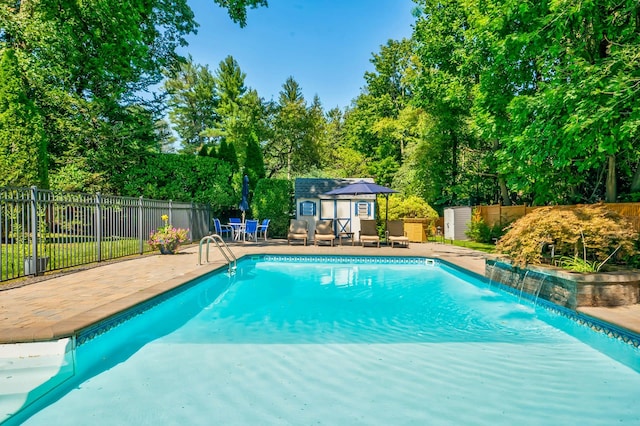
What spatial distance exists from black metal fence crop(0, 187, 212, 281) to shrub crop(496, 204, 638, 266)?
8.17 metres

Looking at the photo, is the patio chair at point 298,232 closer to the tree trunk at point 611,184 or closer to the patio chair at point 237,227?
the patio chair at point 237,227

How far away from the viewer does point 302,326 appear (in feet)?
17.2

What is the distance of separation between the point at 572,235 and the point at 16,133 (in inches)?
556

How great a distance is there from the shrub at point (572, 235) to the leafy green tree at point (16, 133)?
12925 millimetres

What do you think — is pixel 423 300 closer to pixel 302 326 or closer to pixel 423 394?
pixel 302 326

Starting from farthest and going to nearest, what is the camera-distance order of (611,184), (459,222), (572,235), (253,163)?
(253,163)
(459,222)
(611,184)
(572,235)

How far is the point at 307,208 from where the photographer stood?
17812mm

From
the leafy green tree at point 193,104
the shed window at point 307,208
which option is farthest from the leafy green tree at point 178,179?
the leafy green tree at point 193,104

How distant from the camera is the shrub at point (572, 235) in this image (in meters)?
5.57

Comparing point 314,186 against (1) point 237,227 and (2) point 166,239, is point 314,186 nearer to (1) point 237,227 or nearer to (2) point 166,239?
(1) point 237,227

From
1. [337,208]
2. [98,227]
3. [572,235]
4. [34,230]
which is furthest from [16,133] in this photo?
[572,235]

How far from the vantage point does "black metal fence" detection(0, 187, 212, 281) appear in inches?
243

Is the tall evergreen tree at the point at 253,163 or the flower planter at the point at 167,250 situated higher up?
the tall evergreen tree at the point at 253,163

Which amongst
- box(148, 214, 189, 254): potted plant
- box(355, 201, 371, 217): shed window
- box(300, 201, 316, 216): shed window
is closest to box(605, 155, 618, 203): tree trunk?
box(355, 201, 371, 217): shed window
